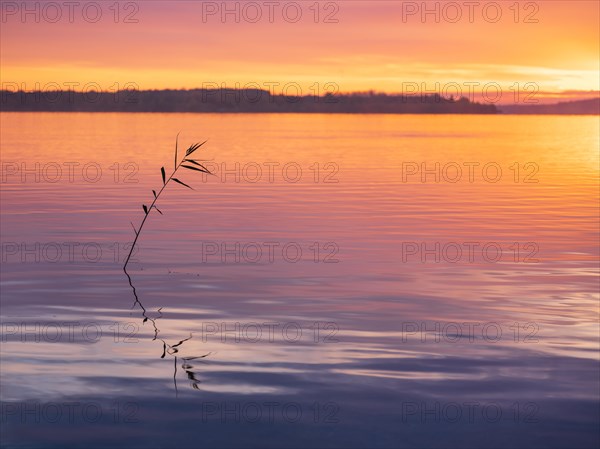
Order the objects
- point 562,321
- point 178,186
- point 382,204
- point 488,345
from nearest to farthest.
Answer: point 488,345 → point 562,321 → point 382,204 → point 178,186

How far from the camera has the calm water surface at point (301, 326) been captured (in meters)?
9.63

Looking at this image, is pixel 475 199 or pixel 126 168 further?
pixel 126 168

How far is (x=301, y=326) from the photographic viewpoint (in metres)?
14.3

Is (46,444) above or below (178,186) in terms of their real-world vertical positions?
below

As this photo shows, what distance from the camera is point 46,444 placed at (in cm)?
902

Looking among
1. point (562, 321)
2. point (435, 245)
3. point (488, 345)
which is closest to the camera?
point (488, 345)

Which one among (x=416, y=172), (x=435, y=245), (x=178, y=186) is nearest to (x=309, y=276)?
(x=435, y=245)

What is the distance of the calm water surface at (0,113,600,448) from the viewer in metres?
9.63

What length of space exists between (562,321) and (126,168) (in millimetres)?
42403

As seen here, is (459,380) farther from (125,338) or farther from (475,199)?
(475,199)

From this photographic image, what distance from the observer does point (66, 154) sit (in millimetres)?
68562

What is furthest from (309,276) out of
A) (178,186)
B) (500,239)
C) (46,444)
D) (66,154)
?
(66,154)

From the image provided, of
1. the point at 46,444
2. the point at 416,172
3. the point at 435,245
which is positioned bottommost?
the point at 46,444

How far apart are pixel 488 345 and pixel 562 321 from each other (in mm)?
2149
